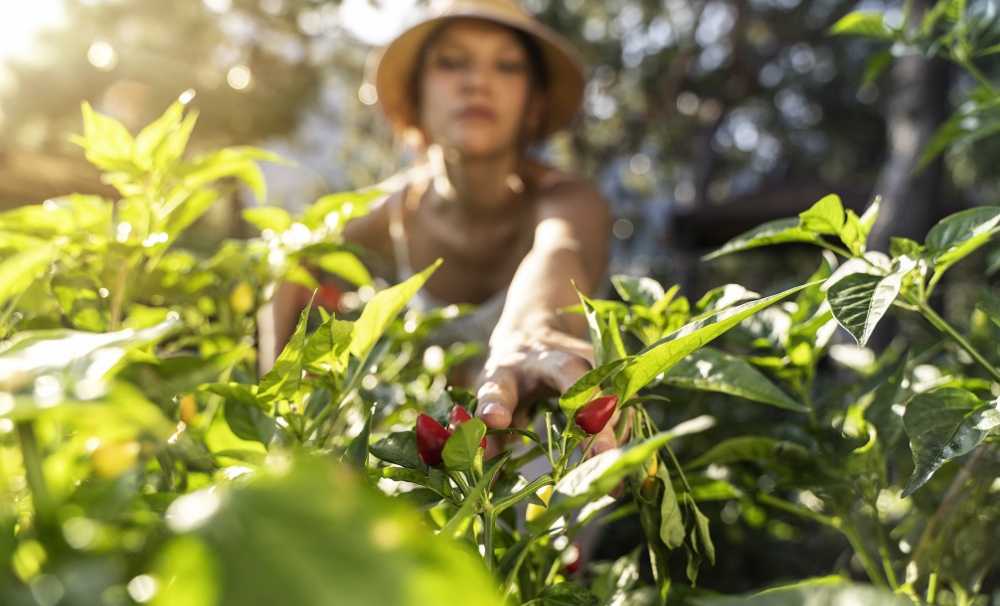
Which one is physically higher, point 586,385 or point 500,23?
point 500,23

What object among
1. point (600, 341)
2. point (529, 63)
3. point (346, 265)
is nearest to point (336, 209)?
point (346, 265)

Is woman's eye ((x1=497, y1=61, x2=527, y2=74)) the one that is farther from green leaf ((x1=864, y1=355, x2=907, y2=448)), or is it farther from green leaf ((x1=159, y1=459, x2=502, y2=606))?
green leaf ((x1=159, y1=459, x2=502, y2=606))

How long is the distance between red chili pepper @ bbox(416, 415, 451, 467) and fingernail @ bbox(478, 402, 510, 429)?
0.07 metres

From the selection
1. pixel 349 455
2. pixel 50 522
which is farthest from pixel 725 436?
pixel 50 522

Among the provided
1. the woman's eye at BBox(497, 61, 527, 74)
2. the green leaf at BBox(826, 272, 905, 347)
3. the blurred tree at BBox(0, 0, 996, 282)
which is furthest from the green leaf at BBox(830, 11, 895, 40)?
the blurred tree at BBox(0, 0, 996, 282)

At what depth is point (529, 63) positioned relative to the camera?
1.84 metres

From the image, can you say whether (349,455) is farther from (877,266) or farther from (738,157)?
(738,157)

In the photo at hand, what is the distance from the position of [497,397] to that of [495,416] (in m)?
0.03

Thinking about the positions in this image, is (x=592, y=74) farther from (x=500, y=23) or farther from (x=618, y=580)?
(x=618, y=580)

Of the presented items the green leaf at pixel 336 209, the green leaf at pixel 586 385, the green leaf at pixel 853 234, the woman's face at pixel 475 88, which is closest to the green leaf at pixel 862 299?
the green leaf at pixel 853 234

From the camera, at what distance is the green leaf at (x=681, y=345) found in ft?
1.46

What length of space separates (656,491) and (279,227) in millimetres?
538

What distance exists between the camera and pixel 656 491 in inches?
23.4

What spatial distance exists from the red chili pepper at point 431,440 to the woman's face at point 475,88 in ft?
3.76
